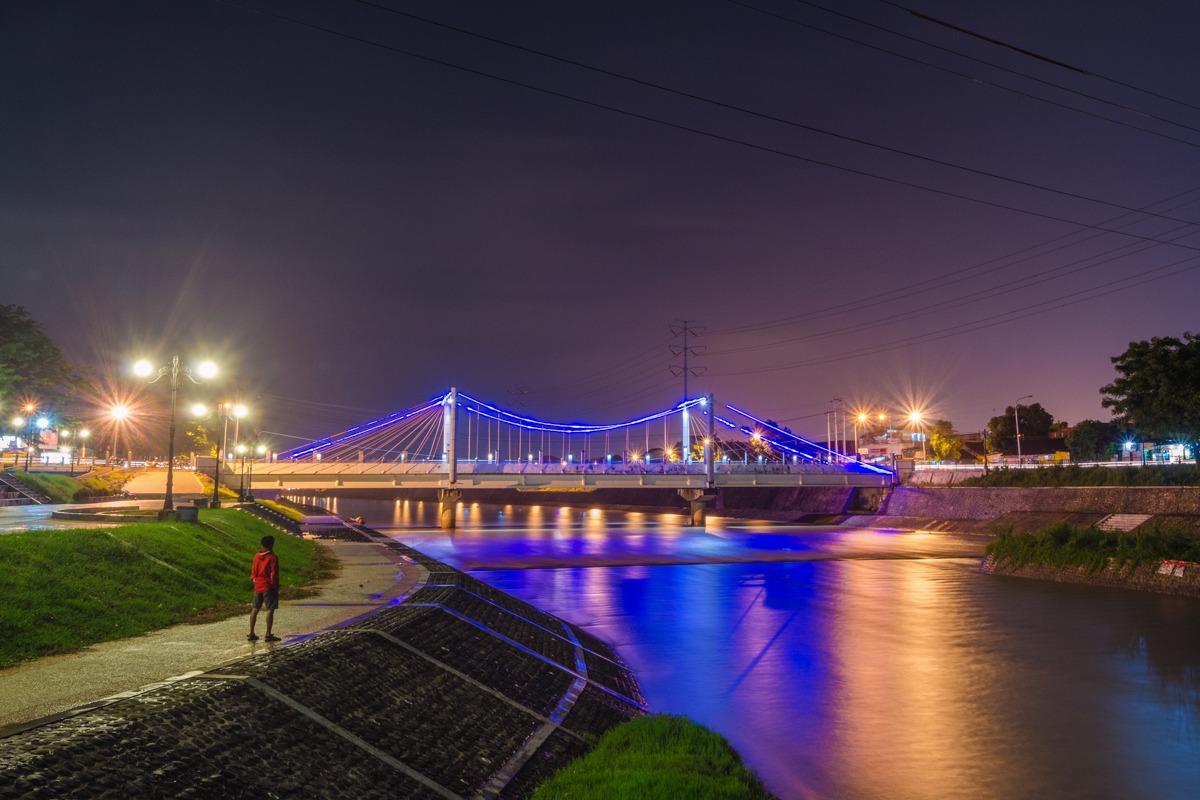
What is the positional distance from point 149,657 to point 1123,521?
5322 centimetres

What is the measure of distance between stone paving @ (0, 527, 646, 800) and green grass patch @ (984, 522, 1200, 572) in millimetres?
25939

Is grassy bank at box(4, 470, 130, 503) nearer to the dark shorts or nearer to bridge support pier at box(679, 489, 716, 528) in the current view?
the dark shorts

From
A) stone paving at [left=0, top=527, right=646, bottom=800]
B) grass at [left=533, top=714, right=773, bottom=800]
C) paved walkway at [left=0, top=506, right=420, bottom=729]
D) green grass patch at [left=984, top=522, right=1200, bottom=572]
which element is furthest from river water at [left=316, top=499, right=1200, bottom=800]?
paved walkway at [left=0, top=506, right=420, bottom=729]

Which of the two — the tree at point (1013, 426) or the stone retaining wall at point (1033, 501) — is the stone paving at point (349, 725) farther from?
the tree at point (1013, 426)

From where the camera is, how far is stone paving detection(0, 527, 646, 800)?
6739 mm

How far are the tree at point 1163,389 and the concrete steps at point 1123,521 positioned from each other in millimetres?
7315

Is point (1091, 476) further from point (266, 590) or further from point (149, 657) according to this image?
point (149, 657)

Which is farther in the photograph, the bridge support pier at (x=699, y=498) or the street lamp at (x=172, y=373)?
the bridge support pier at (x=699, y=498)

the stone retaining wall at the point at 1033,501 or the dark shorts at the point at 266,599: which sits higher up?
the stone retaining wall at the point at 1033,501

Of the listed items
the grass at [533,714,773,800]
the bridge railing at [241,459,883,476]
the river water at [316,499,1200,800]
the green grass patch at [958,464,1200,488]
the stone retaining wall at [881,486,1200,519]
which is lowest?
the river water at [316,499,1200,800]

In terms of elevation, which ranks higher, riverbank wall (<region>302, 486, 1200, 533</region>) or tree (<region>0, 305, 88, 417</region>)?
tree (<region>0, 305, 88, 417</region>)

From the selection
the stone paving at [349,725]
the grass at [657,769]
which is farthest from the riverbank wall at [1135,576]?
the grass at [657,769]

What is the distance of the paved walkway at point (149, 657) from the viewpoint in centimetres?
885

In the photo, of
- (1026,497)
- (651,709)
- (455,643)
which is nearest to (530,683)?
(455,643)
